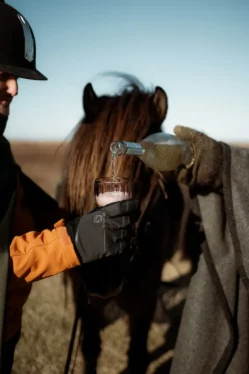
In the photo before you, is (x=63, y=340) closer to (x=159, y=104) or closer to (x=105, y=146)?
(x=105, y=146)

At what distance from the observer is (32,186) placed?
186 cm

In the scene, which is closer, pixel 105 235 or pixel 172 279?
pixel 105 235

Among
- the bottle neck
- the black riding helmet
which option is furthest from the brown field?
the bottle neck

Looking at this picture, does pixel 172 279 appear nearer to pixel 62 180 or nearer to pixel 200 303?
pixel 62 180

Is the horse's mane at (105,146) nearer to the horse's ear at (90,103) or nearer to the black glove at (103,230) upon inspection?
the horse's ear at (90,103)

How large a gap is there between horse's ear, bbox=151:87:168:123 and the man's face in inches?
35.0

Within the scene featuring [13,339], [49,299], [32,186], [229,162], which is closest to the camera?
[229,162]

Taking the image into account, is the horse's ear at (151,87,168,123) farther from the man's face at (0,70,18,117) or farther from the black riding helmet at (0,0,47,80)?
the man's face at (0,70,18,117)

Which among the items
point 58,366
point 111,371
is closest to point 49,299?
point 58,366

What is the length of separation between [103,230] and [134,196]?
2.64ft

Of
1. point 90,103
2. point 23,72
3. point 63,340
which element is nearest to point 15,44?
point 23,72

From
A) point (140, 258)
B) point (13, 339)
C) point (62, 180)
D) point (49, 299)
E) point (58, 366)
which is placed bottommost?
point (49, 299)

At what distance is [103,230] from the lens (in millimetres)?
1198

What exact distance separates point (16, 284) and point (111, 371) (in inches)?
60.0
